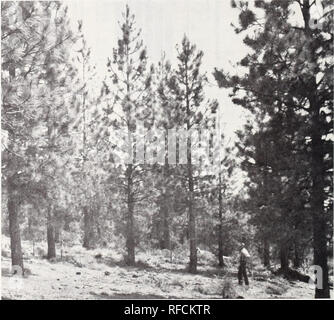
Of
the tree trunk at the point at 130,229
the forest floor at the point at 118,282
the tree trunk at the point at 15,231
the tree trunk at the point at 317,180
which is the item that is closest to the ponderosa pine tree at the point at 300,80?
the tree trunk at the point at 317,180

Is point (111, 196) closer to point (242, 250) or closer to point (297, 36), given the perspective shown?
point (242, 250)

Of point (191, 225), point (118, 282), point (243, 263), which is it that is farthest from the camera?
point (191, 225)

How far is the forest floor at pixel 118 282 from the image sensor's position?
10.2m

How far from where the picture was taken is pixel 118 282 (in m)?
13.3

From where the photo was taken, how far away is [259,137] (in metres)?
10.5

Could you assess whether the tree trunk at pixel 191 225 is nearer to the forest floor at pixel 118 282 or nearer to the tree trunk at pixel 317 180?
the forest floor at pixel 118 282

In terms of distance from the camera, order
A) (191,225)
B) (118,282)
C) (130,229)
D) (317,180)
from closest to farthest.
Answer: (317,180), (118,282), (191,225), (130,229)

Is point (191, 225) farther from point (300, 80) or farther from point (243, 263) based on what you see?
point (300, 80)

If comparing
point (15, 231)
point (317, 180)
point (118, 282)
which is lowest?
point (118, 282)

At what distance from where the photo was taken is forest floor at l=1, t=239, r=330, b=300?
10.2 meters

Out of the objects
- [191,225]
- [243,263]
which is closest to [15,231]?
[243,263]

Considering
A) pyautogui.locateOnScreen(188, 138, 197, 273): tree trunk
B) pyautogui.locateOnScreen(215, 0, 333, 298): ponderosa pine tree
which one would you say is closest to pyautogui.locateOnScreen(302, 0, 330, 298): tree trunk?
pyautogui.locateOnScreen(215, 0, 333, 298): ponderosa pine tree

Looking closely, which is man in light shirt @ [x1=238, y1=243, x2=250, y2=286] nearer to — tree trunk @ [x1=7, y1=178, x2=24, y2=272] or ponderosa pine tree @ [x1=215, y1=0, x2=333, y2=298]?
ponderosa pine tree @ [x1=215, y1=0, x2=333, y2=298]
